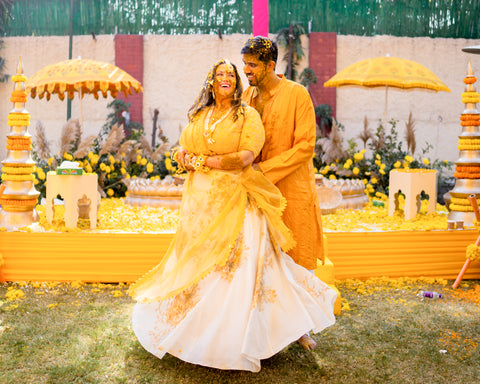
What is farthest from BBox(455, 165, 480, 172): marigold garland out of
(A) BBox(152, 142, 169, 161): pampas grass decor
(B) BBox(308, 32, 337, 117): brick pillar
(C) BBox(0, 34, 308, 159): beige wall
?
(C) BBox(0, 34, 308, 159): beige wall

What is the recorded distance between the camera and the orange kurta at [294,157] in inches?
114

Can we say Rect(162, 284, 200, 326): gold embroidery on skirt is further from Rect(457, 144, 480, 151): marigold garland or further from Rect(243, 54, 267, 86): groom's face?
Rect(457, 144, 480, 151): marigold garland

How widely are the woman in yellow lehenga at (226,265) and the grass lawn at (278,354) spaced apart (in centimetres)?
21

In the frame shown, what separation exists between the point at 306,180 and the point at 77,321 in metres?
1.74

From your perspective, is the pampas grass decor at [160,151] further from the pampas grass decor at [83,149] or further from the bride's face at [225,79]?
the bride's face at [225,79]

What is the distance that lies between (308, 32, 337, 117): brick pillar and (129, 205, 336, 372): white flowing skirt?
753 cm

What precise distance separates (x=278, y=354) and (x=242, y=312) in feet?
1.84

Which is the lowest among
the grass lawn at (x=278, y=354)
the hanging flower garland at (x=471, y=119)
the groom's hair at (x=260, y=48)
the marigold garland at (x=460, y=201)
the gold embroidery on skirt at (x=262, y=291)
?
the grass lawn at (x=278, y=354)

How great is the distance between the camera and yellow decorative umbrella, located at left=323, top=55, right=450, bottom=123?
6.76m

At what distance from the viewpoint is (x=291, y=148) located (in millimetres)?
2947

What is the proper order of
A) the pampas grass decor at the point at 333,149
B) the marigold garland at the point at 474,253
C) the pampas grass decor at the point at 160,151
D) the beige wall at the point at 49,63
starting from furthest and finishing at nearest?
the beige wall at the point at 49,63 < the pampas grass decor at the point at 333,149 < the pampas grass decor at the point at 160,151 < the marigold garland at the point at 474,253

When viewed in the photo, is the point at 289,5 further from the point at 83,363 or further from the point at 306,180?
the point at 83,363

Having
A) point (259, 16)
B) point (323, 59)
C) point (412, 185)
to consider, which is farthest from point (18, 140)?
point (323, 59)

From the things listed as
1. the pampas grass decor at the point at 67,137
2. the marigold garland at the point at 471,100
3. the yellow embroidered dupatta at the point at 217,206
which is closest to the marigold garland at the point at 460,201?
the marigold garland at the point at 471,100
